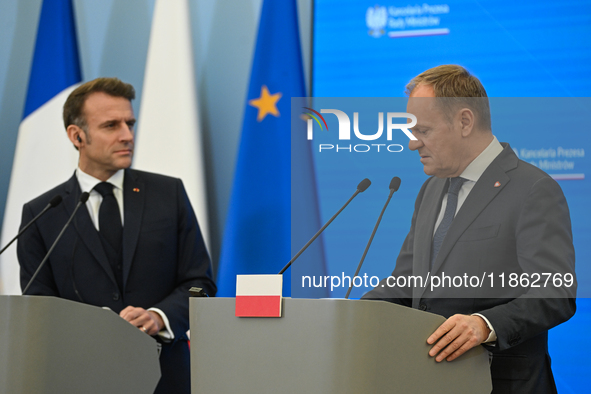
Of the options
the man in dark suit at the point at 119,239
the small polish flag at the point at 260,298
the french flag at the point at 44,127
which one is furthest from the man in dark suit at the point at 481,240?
the french flag at the point at 44,127

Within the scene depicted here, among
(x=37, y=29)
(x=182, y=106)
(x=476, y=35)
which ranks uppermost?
(x=37, y=29)

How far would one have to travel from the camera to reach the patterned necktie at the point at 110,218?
2.76 metres

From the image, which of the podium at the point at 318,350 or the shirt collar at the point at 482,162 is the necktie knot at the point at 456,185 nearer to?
the shirt collar at the point at 482,162

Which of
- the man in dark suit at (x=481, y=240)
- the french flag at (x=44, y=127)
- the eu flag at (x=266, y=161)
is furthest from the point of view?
the french flag at (x=44, y=127)

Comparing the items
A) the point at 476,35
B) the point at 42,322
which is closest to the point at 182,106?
the point at 476,35

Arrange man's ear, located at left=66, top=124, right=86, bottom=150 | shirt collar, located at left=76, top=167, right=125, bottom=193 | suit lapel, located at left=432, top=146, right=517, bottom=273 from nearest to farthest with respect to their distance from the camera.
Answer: suit lapel, located at left=432, top=146, right=517, bottom=273, shirt collar, located at left=76, top=167, right=125, bottom=193, man's ear, located at left=66, top=124, right=86, bottom=150

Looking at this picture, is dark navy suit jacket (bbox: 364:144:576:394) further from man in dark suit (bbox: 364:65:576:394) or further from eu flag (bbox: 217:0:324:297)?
eu flag (bbox: 217:0:324:297)

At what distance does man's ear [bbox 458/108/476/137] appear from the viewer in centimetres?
191

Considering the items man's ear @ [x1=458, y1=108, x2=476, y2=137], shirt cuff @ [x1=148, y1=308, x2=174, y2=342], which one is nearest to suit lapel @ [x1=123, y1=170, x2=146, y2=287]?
shirt cuff @ [x1=148, y1=308, x2=174, y2=342]

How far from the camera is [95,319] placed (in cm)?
209

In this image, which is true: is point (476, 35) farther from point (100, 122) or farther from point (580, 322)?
point (100, 122)

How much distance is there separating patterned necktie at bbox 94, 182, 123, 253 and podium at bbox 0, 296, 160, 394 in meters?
0.66

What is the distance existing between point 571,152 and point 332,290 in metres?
0.85

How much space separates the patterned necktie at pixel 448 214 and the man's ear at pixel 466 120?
0.14m
